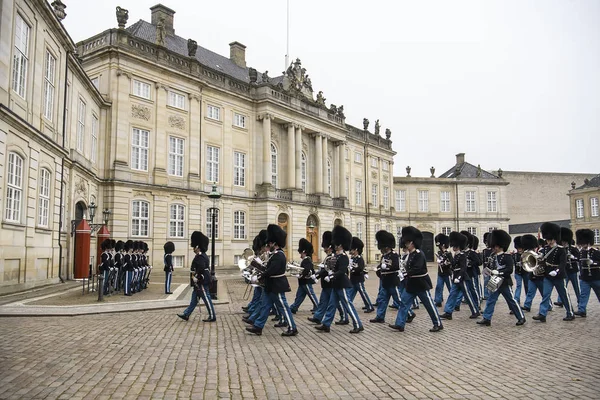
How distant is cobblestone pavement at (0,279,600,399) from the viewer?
604 cm

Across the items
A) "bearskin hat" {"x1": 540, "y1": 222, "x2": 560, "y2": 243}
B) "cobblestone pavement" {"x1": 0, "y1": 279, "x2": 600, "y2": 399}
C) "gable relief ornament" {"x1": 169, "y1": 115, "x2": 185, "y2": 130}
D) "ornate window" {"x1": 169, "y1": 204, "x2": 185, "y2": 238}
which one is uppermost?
"gable relief ornament" {"x1": 169, "y1": 115, "x2": 185, "y2": 130}

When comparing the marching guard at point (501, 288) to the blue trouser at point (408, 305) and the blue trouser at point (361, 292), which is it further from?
the blue trouser at point (361, 292)

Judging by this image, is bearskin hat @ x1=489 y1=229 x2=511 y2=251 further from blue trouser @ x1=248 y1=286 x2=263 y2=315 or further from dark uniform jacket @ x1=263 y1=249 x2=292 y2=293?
blue trouser @ x1=248 y1=286 x2=263 y2=315

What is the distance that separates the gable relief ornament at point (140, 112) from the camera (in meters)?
29.0

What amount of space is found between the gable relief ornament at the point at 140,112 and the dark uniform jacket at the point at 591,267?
24463 mm

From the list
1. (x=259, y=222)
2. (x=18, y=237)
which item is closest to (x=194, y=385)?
(x=18, y=237)

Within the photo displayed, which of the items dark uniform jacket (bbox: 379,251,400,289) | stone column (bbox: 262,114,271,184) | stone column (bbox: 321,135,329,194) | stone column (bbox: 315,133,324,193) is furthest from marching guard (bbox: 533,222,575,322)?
stone column (bbox: 321,135,329,194)

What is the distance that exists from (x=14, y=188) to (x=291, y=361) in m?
12.5

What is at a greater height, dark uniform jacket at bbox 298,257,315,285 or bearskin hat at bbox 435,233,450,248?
bearskin hat at bbox 435,233,450,248

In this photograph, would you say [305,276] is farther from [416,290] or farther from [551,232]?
[551,232]

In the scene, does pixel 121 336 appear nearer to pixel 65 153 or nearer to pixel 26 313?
pixel 26 313

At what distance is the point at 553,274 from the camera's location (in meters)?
12.0

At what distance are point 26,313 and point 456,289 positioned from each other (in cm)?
1065

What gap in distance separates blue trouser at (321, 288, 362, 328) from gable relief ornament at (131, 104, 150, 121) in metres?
22.1
